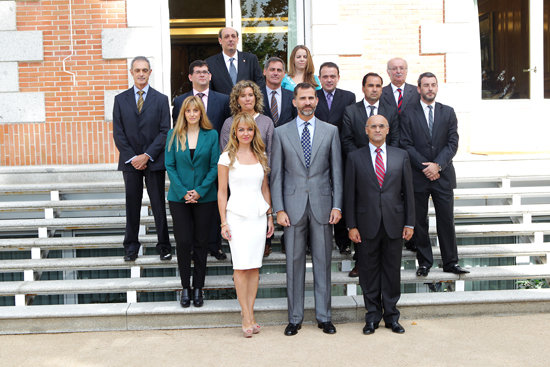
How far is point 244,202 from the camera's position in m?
4.79

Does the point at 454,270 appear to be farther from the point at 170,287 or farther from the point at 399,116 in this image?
the point at 170,287

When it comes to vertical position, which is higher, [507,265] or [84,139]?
[84,139]

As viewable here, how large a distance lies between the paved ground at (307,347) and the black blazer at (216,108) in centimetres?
203

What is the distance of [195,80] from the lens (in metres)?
5.58

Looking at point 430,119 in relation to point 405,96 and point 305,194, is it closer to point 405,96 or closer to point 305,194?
point 405,96

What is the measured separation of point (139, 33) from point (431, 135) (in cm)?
449

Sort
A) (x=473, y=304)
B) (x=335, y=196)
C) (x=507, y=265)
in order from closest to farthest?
(x=335, y=196) → (x=473, y=304) → (x=507, y=265)

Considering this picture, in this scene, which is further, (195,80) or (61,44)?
(61,44)

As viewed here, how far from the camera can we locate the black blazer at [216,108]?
5648mm

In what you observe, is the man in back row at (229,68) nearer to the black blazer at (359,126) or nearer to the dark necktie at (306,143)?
the black blazer at (359,126)

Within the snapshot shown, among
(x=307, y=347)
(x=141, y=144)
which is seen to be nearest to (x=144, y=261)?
(x=141, y=144)

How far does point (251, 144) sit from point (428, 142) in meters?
1.78

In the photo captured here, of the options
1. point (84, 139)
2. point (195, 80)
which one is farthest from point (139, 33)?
point (195, 80)

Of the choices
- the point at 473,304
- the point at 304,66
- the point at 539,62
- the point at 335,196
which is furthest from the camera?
the point at 539,62
